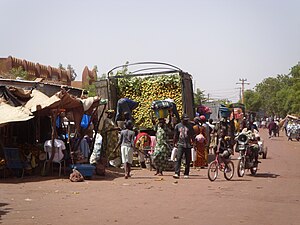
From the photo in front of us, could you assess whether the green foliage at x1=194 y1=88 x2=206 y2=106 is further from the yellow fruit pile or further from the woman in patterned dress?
the woman in patterned dress

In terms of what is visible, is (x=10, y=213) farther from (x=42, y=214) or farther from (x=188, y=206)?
(x=188, y=206)

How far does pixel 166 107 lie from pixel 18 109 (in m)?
5.85

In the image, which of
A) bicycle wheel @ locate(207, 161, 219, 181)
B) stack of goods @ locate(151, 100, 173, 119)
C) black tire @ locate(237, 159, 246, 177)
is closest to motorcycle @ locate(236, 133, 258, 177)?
black tire @ locate(237, 159, 246, 177)

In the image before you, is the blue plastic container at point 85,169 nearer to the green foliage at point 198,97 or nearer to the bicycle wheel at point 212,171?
the bicycle wheel at point 212,171

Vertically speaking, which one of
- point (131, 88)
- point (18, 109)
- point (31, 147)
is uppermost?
point (131, 88)

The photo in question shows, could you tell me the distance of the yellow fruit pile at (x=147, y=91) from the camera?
759 inches

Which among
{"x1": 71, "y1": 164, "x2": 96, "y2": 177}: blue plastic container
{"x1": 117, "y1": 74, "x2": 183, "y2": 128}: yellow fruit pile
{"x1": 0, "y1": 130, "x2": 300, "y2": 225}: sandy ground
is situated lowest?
{"x1": 0, "y1": 130, "x2": 300, "y2": 225}: sandy ground

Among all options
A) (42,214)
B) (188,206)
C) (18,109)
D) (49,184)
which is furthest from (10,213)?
(18,109)

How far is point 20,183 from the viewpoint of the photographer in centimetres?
1258

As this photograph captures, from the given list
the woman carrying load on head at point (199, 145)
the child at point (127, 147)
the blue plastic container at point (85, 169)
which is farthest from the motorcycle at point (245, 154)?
the blue plastic container at point (85, 169)

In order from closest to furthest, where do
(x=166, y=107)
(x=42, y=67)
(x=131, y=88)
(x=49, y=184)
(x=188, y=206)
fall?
(x=188, y=206)
(x=49, y=184)
(x=166, y=107)
(x=131, y=88)
(x=42, y=67)

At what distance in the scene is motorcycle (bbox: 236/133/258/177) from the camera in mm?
14383

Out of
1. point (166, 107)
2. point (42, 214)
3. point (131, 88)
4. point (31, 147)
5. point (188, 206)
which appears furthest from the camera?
point (131, 88)

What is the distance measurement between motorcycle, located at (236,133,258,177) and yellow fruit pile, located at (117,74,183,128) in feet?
14.8
